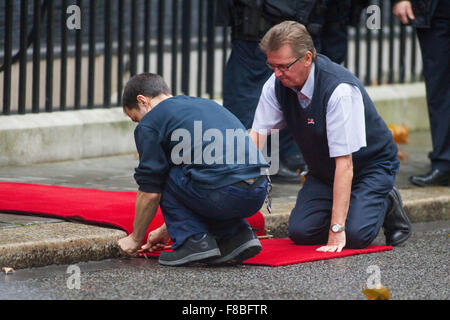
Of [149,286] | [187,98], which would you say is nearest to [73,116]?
[187,98]

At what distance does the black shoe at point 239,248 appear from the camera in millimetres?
4516

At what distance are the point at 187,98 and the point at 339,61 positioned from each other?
241cm

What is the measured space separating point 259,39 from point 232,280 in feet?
7.81

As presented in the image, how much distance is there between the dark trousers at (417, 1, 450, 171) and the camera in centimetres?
658

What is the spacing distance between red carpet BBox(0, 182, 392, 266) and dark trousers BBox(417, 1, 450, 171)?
1.75 m

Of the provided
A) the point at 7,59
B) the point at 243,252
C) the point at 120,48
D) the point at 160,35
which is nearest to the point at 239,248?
the point at 243,252

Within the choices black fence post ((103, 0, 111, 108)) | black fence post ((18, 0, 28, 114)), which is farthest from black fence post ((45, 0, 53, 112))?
black fence post ((103, 0, 111, 108))

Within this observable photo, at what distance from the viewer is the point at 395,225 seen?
5.21 meters

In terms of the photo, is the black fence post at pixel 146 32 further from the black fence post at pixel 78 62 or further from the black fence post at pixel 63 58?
the black fence post at pixel 63 58

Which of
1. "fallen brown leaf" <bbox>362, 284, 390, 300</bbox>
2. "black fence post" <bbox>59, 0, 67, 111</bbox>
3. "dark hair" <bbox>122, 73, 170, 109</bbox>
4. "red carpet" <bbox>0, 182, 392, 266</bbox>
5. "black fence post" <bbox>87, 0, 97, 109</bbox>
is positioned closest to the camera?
"fallen brown leaf" <bbox>362, 284, 390, 300</bbox>

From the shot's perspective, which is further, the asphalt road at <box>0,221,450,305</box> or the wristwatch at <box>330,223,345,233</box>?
the wristwatch at <box>330,223,345,233</box>

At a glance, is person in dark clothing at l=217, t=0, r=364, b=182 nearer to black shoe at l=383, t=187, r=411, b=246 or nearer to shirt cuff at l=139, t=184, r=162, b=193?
black shoe at l=383, t=187, r=411, b=246

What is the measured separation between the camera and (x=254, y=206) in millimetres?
4523

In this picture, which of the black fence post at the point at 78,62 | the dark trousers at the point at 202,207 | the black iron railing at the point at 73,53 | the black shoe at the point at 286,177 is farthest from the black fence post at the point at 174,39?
the dark trousers at the point at 202,207
